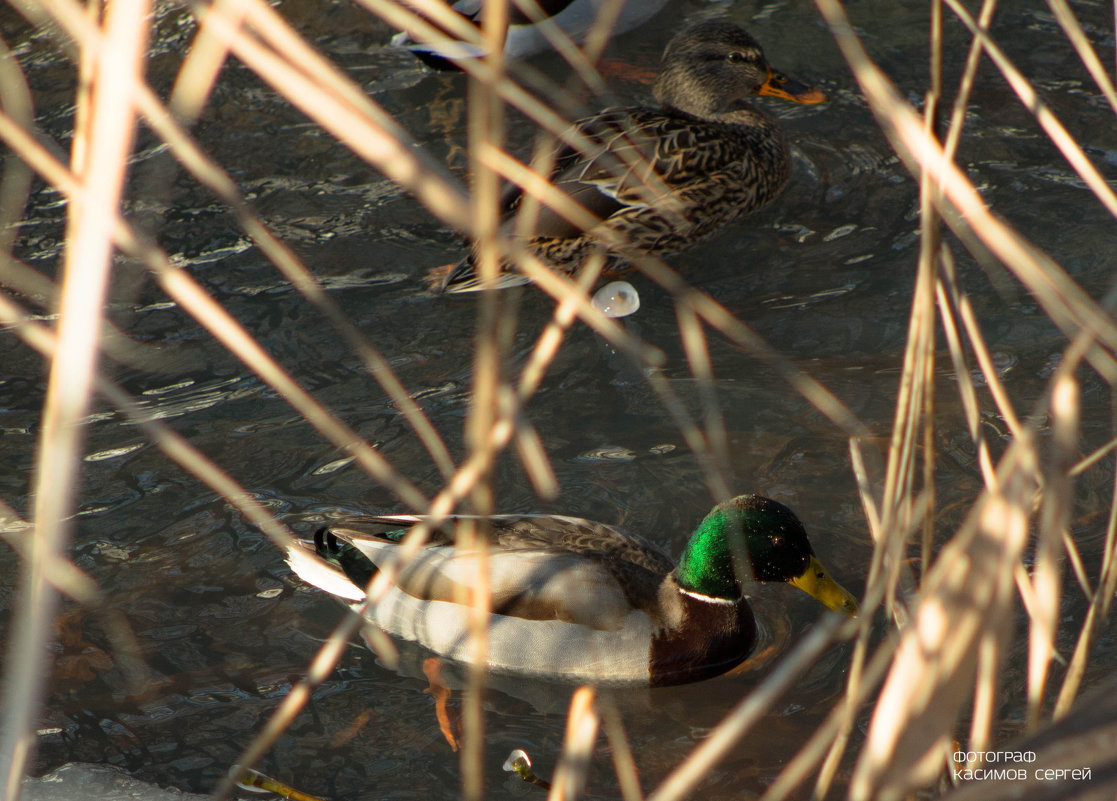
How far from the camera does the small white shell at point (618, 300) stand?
5.20 m

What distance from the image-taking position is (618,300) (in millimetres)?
5254

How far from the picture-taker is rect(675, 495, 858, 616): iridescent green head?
365cm

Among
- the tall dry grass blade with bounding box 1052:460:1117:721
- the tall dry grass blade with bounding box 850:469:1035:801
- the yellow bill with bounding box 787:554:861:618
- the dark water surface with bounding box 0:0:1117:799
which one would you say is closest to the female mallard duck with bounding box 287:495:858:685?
the yellow bill with bounding box 787:554:861:618

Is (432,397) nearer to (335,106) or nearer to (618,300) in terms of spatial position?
(618,300)

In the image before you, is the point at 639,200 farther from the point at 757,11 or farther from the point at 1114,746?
the point at 1114,746

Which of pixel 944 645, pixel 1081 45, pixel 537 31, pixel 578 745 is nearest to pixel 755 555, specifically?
pixel 1081 45

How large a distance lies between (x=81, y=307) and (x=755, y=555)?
291 cm

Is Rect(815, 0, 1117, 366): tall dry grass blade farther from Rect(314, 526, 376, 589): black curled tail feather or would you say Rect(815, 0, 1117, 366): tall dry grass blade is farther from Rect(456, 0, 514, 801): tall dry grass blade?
Rect(314, 526, 376, 589): black curled tail feather

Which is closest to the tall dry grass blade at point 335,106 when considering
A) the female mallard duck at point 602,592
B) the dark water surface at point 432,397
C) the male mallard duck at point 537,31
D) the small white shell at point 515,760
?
the dark water surface at point 432,397

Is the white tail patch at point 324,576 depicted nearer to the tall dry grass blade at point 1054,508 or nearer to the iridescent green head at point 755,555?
the iridescent green head at point 755,555

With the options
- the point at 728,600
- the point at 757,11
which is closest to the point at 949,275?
the point at 728,600

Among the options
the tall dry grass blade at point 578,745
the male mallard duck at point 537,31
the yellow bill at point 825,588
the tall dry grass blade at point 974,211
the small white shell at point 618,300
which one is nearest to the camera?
the tall dry grass blade at point 578,745

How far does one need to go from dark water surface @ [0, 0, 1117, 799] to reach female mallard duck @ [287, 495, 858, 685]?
13 centimetres

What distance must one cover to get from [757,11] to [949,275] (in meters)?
5.80
